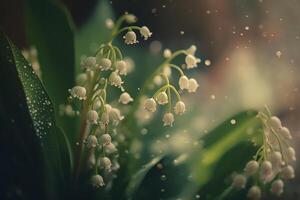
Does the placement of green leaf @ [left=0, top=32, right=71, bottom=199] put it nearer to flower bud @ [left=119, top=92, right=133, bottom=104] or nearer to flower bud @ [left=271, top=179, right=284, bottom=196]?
flower bud @ [left=119, top=92, right=133, bottom=104]

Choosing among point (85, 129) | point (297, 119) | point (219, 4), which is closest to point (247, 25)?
point (219, 4)

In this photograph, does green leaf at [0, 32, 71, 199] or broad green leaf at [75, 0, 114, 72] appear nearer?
green leaf at [0, 32, 71, 199]

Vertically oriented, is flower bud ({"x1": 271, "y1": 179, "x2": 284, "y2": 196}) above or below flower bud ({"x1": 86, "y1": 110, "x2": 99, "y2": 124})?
below

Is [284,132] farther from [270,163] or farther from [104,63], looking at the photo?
[104,63]

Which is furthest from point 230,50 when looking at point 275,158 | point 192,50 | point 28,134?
point 28,134

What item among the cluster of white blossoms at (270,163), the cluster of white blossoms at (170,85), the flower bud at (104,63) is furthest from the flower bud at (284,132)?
the flower bud at (104,63)

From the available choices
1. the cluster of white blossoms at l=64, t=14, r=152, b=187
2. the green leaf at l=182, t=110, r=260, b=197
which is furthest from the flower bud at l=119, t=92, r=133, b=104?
the green leaf at l=182, t=110, r=260, b=197

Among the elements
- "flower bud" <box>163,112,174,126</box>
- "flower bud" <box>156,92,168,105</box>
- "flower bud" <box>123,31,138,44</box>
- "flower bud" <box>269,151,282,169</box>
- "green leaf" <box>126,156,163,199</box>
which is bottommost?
"green leaf" <box>126,156,163,199</box>
